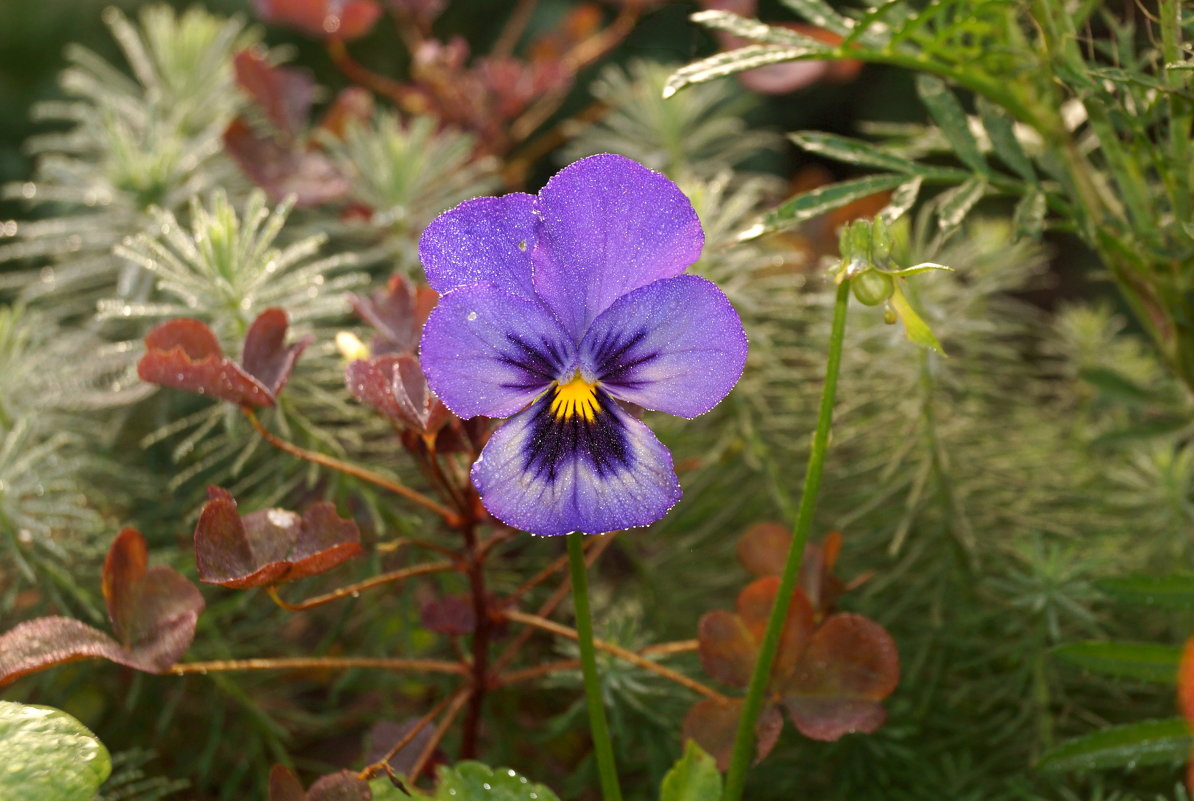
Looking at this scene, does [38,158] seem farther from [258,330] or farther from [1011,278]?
[1011,278]

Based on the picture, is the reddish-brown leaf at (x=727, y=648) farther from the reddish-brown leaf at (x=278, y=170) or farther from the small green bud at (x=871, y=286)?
the reddish-brown leaf at (x=278, y=170)

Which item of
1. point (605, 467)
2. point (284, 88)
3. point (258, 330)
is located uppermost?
point (284, 88)

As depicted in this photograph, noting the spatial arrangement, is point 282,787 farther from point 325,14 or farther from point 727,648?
point 325,14

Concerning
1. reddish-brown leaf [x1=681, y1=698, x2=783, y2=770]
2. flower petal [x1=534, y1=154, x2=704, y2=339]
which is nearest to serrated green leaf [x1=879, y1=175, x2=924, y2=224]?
flower petal [x1=534, y1=154, x2=704, y2=339]

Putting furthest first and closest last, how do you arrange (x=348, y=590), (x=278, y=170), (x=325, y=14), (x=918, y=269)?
(x=325, y=14), (x=278, y=170), (x=348, y=590), (x=918, y=269)

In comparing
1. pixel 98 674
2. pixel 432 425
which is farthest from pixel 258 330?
pixel 98 674

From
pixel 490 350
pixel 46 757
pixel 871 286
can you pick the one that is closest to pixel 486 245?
pixel 490 350
